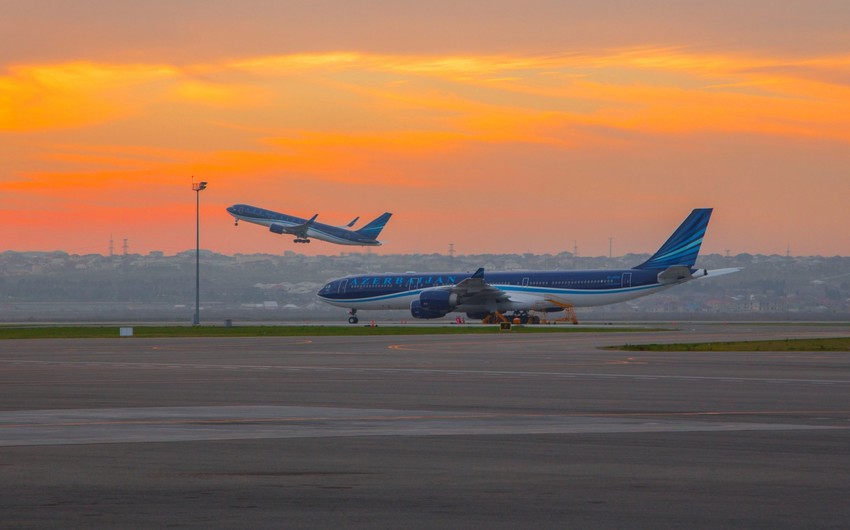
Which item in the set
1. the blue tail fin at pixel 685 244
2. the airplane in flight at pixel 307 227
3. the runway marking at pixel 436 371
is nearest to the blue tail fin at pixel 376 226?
the airplane in flight at pixel 307 227

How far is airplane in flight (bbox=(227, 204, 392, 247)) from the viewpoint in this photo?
126m

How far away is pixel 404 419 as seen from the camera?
20.2m

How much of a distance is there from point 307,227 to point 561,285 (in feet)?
132

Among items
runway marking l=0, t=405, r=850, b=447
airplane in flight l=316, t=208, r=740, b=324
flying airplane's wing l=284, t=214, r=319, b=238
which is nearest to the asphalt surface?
runway marking l=0, t=405, r=850, b=447

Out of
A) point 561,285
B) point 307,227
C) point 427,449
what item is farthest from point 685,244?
point 427,449

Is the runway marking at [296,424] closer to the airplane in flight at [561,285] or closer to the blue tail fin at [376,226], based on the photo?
the airplane in flight at [561,285]

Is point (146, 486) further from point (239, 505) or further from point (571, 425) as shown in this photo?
point (571, 425)

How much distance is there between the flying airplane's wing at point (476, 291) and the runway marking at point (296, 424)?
68.4 m

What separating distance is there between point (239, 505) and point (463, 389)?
52.0 ft

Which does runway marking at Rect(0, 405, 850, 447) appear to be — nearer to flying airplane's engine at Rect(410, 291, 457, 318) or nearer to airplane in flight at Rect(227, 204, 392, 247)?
flying airplane's engine at Rect(410, 291, 457, 318)

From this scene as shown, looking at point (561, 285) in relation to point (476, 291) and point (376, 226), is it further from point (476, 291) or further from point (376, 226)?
point (376, 226)

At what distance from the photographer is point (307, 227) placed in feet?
412

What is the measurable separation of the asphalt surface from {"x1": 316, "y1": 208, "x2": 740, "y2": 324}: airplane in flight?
56.7m

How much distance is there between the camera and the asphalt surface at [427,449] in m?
11.3
